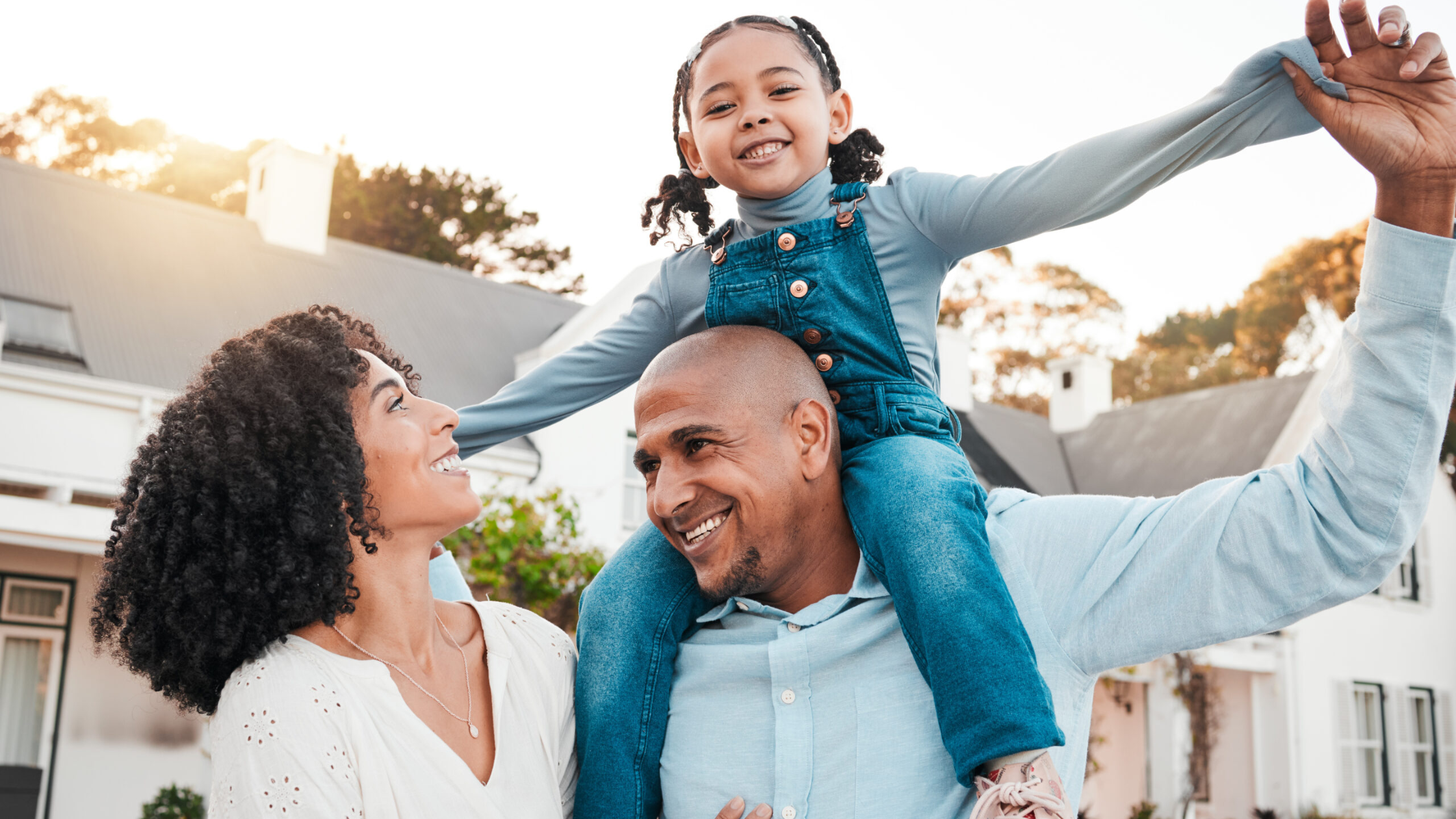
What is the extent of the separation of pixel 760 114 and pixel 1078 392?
69.8 ft

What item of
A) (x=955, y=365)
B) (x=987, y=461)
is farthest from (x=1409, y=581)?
(x=955, y=365)

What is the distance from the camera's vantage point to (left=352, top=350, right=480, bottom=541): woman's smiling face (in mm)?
2699

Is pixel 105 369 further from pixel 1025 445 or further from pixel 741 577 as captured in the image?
pixel 1025 445

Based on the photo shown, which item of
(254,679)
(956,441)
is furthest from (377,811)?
(956,441)

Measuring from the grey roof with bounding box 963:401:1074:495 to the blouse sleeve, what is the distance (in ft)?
57.9

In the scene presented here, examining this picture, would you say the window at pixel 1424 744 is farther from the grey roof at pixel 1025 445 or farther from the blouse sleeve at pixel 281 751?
the blouse sleeve at pixel 281 751

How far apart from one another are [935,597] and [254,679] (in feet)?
4.42

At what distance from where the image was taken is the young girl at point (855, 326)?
226cm

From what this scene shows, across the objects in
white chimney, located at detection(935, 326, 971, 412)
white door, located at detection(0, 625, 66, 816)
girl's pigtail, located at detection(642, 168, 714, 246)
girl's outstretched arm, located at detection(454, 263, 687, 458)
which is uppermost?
white chimney, located at detection(935, 326, 971, 412)

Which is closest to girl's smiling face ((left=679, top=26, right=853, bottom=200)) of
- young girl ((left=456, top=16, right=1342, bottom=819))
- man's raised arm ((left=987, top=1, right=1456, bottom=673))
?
young girl ((left=456, top=16, right=1342, bottom=819))

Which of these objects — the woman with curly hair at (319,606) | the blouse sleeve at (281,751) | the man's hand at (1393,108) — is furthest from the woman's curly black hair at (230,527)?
the man's hand at (1393,108)

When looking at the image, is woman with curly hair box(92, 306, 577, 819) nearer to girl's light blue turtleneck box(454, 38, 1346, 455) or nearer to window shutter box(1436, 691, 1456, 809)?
girl's light blue turtleneck box(454, 38, 1346, 455)

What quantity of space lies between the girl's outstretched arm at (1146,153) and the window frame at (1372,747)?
58.9 ft

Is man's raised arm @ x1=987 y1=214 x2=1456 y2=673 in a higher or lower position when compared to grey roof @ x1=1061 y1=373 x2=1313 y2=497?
lower
